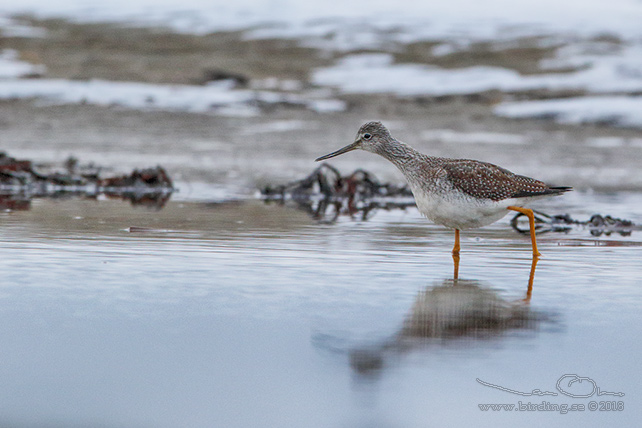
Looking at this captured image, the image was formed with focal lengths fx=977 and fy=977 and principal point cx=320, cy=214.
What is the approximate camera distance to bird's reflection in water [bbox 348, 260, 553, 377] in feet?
12.9

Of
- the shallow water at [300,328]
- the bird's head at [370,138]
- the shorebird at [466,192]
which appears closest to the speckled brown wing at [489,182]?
the shorebird at [466,192]

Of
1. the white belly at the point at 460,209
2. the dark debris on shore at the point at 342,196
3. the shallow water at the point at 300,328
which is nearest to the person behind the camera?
the shallow water at the point at 300,328

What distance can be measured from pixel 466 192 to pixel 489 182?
257 mm

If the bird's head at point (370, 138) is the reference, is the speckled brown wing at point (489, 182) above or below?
below

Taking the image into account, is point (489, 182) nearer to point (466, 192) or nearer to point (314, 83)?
point (466, 192)

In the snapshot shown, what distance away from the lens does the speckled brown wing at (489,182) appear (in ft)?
22.4

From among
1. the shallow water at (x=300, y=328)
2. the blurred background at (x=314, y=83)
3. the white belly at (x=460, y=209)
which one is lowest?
the shallow water at (x=300, y=328)

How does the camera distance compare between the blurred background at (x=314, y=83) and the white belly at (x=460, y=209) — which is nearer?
the white belly at (x=460, y=209)

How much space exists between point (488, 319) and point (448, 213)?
2268mm

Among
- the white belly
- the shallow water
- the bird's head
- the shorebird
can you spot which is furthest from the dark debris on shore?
the shallow water

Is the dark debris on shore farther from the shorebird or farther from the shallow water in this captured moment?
the shallow water

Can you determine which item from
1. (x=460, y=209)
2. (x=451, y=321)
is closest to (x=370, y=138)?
(x=460, y=209)

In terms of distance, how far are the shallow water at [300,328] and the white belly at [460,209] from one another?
0.23 metres

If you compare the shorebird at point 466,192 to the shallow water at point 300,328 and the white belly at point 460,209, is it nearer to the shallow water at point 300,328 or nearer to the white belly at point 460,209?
the white belly at point 460,209
